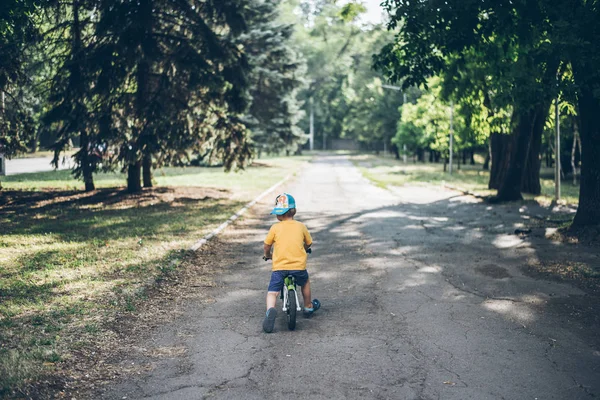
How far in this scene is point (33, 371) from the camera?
199 inches

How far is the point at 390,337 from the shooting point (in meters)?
6.21

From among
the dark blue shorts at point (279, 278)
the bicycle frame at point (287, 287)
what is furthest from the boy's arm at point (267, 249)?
the bicycle frame at point (287, 287)

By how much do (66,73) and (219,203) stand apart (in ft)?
19.5

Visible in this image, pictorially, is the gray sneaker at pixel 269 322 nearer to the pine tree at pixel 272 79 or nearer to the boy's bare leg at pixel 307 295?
the boy's bare leg at pixel 307 295

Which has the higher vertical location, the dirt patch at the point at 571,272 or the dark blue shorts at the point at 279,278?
the dark blue shorts at the point at 279,278

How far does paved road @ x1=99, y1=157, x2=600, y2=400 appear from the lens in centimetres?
490

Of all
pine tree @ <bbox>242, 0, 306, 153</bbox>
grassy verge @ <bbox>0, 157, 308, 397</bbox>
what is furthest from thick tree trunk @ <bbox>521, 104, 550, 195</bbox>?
pine tree @ <bbox>242, 0, 306, 153</bbox>

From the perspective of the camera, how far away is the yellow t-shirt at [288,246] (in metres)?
6.66

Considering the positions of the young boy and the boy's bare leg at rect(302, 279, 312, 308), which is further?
the boy's bare leg at rect(302, 279, 312, 308)

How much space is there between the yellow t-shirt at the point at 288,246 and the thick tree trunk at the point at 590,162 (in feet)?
29.0

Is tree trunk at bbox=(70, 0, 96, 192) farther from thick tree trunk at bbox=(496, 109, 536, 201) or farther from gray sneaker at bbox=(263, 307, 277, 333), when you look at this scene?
thick tree trunk at bbox=(496, 109, 536, 201)

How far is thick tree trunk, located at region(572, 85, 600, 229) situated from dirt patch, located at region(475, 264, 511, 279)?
4256mm

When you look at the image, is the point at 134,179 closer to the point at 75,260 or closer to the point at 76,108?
the point at 76,108

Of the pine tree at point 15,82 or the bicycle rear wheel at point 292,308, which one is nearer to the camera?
the bicycle rear wheel at point 292,308
